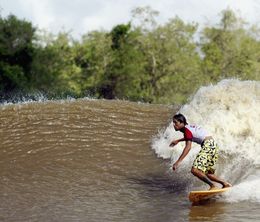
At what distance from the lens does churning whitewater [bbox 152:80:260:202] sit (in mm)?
13266

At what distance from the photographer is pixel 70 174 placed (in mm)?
12977

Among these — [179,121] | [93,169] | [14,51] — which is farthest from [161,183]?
[14,51]

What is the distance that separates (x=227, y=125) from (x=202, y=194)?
627 centimetres

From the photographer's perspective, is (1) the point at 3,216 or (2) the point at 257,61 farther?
(2) the point at 257,61

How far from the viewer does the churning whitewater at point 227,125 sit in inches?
522

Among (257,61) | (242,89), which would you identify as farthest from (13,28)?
(242,89)

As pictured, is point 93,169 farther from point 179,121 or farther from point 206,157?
point 206,157

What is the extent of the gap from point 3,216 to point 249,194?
4.32m

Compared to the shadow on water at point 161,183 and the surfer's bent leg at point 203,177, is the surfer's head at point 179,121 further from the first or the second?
the shadow on water at point 161,183

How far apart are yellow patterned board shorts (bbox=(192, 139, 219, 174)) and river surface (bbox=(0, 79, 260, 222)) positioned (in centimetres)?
62

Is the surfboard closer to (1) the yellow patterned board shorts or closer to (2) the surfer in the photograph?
(2) the surfer

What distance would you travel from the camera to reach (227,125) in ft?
51.4

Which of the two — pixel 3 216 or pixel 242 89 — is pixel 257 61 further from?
pixel 3 216

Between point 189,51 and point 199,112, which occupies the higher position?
point 189,51
